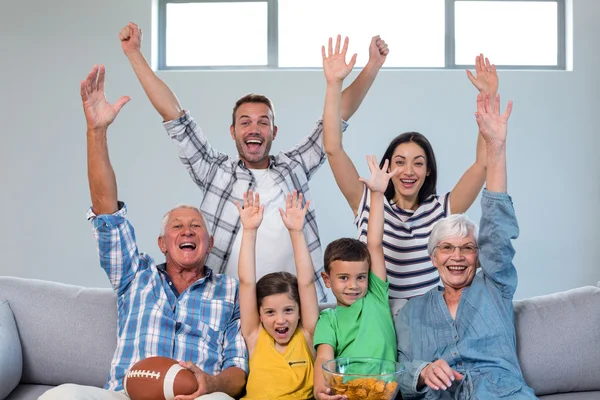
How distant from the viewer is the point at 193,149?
3150mm

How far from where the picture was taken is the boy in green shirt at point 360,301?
8.05ft

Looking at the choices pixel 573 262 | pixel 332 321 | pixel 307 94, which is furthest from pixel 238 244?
pixel 573 262

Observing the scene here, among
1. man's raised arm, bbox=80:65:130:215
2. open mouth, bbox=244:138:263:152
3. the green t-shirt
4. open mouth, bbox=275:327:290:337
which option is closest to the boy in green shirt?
the green t-shirt

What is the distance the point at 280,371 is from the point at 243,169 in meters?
0.99

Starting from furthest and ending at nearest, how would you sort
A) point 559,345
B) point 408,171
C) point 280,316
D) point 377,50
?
point 377,50 < point 408,171 < point 559,345 < point 280,316

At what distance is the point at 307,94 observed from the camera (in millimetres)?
5285

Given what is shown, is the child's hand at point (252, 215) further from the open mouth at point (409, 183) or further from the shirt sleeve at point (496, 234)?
the shirt sleeve at point (496, 234)

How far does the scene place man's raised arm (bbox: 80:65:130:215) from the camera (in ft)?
8.35

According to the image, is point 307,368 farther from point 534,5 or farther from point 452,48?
point 534,5

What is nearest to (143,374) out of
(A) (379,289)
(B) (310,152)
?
(A) (379,289)

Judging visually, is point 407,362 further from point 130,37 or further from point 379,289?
point 130,37

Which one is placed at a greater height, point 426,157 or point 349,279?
point 426,157

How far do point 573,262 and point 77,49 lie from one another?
389cm

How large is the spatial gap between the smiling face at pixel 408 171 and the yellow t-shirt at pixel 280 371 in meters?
0.71
